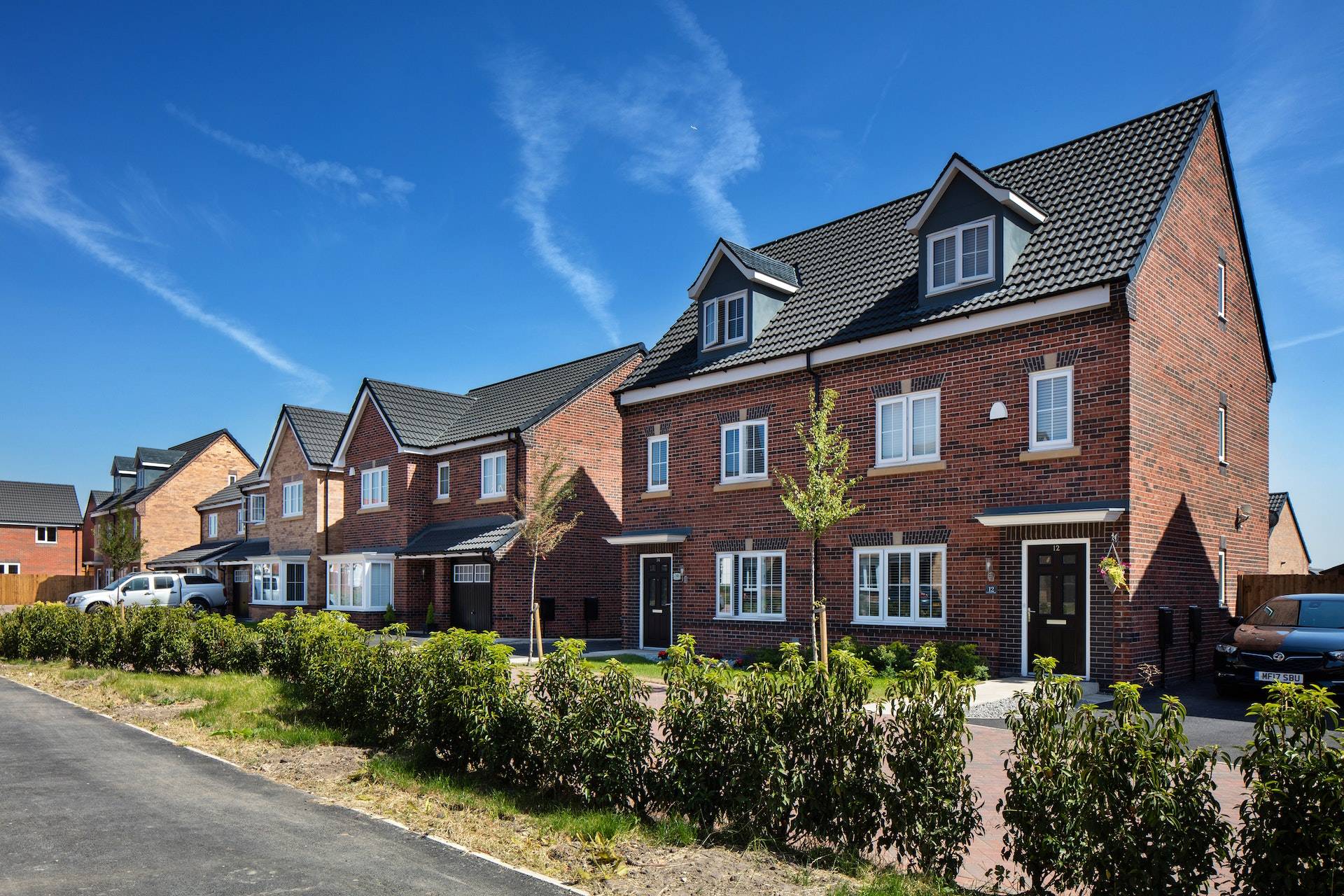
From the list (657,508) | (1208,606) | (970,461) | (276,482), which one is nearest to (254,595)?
(276,482)

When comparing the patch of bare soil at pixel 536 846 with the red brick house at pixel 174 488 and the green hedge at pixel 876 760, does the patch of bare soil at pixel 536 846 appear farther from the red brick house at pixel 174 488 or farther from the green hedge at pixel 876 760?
the red brick house at pixel 174 488

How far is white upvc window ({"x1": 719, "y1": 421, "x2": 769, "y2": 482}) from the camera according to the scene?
2130 centimetres

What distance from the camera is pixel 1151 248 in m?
16.5

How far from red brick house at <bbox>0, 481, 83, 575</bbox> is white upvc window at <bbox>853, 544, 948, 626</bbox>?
65189mm

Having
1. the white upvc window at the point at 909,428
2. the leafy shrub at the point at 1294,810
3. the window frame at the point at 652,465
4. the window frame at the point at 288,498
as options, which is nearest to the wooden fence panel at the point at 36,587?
the window frame at the point at 288,498

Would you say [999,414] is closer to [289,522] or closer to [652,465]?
[652,465]

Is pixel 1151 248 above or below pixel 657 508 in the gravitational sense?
above

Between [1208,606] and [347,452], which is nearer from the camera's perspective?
[1208,606]

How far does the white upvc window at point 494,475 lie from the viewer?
1166 inches

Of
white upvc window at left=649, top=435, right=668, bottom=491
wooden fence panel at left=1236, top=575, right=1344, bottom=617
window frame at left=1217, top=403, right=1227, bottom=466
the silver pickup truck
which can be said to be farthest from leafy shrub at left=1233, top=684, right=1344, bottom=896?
the silver pickup truck

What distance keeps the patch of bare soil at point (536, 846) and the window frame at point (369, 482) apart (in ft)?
74.5

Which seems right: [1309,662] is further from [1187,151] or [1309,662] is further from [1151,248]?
[1187,151]

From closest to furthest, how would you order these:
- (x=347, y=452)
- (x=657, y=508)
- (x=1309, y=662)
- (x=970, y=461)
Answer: (x=1309, y=662) < (x=970, y=461) < (x=657, y=508) < (x=347, y=452)

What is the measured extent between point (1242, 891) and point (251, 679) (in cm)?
1546
